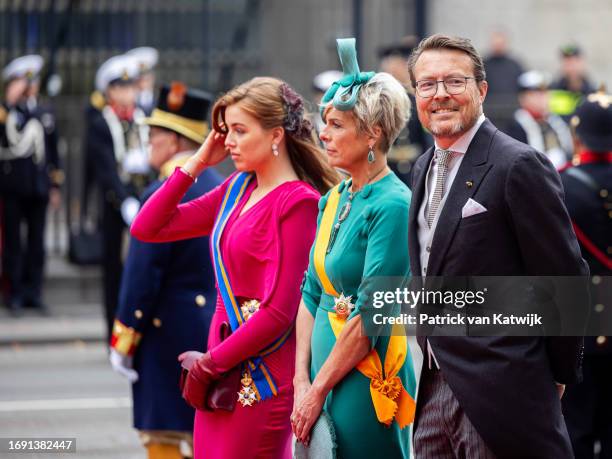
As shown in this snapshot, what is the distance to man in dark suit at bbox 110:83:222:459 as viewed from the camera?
6156 mm

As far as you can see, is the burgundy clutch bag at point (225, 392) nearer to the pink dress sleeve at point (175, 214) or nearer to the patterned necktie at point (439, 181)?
the pink dress sleeve at point (175, 214)

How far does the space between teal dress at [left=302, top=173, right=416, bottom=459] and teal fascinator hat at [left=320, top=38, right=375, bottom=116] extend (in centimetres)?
30

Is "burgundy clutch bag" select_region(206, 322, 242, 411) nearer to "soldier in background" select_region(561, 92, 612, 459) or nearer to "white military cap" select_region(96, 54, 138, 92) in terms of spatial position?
"soldier in background" select_region(561, 92, 612, 459)

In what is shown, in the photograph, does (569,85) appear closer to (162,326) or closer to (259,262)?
(162,326)

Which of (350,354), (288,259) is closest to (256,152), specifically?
(288,259)

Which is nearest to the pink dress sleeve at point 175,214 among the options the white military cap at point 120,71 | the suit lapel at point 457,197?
the suit lapel at point 457,197

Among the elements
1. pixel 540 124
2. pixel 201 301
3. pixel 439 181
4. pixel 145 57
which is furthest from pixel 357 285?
pixel 145 57

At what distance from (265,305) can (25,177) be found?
9064mm

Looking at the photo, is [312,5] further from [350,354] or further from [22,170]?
[350,354]

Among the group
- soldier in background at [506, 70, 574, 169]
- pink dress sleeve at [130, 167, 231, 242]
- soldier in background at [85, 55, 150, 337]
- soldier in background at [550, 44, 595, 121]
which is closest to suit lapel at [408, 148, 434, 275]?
pink dress sleeve at [130, 167, 231, 242]

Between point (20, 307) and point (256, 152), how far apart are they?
912 cm

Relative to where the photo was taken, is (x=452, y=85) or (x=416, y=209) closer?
(x=452, y=85)

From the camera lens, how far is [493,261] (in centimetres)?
415

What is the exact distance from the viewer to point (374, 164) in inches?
188
